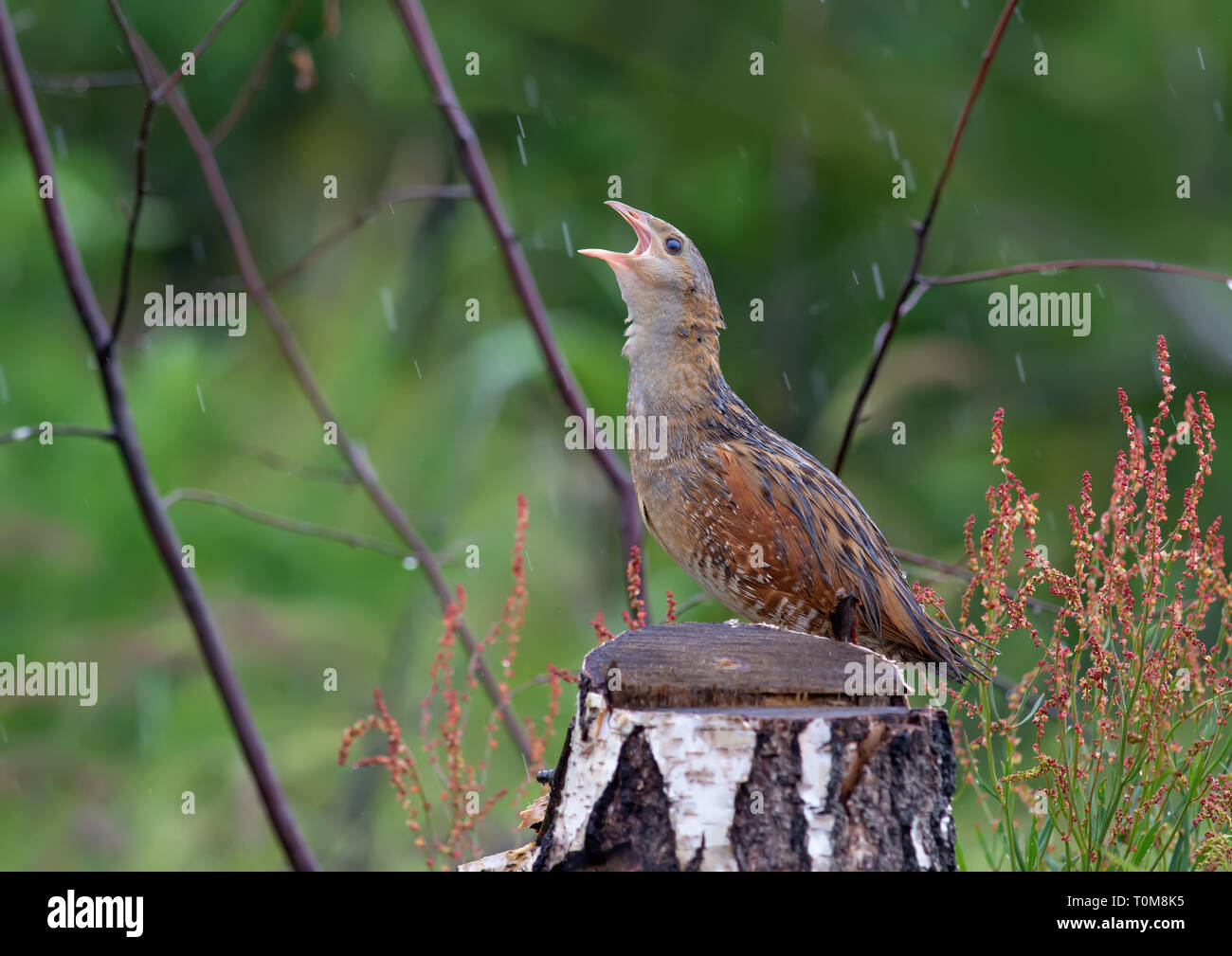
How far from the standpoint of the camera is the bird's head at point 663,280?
181 cm

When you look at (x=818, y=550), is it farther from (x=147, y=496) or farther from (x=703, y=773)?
(x=147, y=496)

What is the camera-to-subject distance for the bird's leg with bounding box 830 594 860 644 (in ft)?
5.04

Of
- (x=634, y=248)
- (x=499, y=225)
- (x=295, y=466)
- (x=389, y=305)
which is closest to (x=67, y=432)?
→ (x=295, y=466)

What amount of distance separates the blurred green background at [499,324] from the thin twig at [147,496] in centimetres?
156

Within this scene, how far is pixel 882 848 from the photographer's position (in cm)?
125

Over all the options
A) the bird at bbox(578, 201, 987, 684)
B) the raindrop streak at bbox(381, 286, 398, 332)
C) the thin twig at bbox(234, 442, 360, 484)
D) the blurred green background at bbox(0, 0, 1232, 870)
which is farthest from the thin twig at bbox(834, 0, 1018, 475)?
the raindrop streak at bbox(381, 286, 398, 332)

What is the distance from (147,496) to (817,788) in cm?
113

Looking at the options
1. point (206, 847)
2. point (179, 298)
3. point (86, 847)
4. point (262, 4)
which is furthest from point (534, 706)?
point (262, 4)

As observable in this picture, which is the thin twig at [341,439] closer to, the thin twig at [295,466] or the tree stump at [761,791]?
the thin twig at [295,466]

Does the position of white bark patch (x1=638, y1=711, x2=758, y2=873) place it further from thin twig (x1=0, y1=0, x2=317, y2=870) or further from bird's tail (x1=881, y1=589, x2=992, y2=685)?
thin twig (x1=0, y1=0, x2=317, y2=870)

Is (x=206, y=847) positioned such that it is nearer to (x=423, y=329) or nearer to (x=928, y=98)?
(x=423, y=329)

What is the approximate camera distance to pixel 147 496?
1.80 metres

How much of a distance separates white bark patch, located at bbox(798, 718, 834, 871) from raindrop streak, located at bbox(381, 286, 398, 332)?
3.55 meters

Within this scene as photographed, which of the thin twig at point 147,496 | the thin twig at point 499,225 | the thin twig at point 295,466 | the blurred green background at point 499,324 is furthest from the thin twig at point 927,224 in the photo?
the blurred green background at point 499,324
